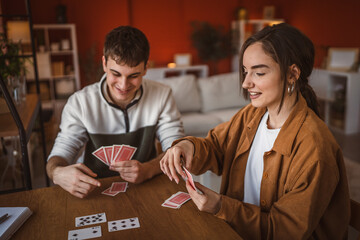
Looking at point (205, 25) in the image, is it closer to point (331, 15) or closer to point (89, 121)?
point (331, 15)

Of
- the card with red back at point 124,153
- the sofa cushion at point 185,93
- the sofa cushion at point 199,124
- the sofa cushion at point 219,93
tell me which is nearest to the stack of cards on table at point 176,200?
the card with red back at point 124,153

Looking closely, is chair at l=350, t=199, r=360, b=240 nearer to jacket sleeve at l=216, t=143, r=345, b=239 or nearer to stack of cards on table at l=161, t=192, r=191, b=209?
jacket sleeve at l=216, t=143, r=345, b=239

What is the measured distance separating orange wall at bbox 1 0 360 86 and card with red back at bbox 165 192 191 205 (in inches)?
227

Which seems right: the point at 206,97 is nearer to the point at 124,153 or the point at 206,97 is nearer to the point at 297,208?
the point at 124,153

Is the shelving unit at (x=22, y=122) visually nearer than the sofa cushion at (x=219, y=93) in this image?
Yes

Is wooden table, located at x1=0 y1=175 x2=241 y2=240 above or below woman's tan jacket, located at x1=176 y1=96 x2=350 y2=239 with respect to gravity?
below

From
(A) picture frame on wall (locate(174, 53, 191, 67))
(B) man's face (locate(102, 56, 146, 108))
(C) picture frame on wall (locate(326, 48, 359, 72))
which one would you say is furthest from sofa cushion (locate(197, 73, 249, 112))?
(B) man's face (locate(102, 56, 146, 108))

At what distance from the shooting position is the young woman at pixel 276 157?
1.17 meters

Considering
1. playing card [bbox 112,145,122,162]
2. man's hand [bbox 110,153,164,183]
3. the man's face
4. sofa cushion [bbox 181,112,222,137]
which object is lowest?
sofa cushion [bbox 181,112,222,137]

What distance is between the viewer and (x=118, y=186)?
152 centimetres

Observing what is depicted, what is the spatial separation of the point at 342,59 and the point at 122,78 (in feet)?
16.8

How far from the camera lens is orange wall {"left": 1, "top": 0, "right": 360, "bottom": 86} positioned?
20.0ft

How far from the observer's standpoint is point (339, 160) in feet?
4.06

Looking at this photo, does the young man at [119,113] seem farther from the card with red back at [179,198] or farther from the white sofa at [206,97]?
the white sofa at [206,97]
